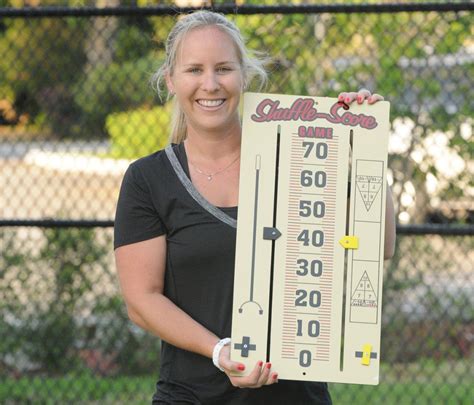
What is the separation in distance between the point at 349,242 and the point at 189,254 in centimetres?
43

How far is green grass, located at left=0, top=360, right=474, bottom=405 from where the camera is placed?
204 inches

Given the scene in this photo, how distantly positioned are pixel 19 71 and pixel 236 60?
11.1ft

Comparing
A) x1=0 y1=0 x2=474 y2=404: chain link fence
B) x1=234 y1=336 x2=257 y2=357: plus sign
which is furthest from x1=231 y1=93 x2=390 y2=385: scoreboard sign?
x1=0 y1=0 x2=474 y2=404: chain link fence

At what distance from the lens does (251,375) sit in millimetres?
2549

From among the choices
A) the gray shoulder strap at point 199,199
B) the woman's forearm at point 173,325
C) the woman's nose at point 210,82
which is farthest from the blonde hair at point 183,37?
the woman's forearm at point 173,325

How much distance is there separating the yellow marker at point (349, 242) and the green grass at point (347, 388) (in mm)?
2625

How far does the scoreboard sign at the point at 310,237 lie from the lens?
8.57ft

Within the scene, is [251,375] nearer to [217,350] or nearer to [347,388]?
[217,350]

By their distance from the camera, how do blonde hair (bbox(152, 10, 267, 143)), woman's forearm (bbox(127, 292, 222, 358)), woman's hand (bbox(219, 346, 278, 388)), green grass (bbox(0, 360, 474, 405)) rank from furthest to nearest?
1. green grass (bbox(0, 360, 474, 405))
2. blonde hair (bbox(152, 10, 267, 143))
3. woman's forearm (bbox(127, 292, 222, 358))
4. woman's hand (bbox(219, 346, 278, 388))

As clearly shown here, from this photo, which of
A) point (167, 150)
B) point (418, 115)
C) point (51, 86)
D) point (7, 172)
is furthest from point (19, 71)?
point (167, 150)

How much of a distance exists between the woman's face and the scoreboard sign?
74 mm

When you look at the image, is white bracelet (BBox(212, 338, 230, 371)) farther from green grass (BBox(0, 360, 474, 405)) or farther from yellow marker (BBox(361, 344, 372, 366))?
green grass (BBox(0, 360, 474, 405))

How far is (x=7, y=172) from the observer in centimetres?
560

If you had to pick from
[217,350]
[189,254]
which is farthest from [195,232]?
[217,350]
